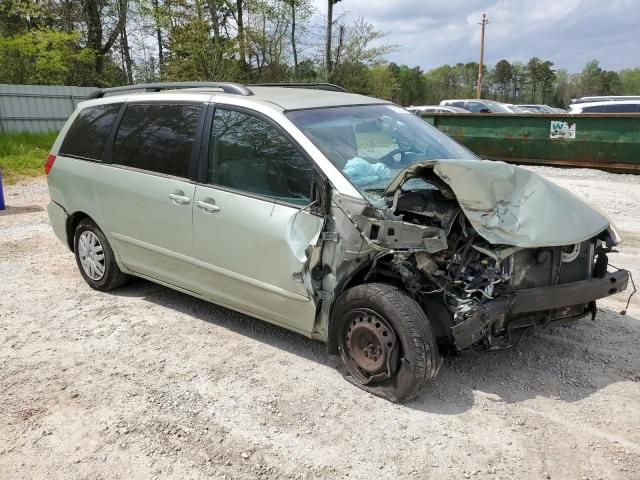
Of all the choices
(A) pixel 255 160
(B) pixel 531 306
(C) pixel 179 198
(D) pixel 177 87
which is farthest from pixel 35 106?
(B) pixel 531 306

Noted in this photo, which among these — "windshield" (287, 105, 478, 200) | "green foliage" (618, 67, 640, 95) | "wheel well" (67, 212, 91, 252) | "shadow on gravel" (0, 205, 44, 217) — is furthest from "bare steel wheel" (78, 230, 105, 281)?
"green foliage" (618, 67, 640, 95)

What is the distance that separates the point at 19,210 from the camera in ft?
31.6

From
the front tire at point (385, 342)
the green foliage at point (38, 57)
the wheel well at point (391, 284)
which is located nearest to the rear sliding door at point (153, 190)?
the wheel well at point (391, 284)

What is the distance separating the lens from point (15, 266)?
20.7 ft

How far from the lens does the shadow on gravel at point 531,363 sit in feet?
11.6

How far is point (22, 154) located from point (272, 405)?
49.4ft

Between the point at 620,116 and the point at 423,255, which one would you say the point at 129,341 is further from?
the point at 620,116

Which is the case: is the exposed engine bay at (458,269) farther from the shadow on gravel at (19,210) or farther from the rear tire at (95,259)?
the shadow on gravel at (19,210)

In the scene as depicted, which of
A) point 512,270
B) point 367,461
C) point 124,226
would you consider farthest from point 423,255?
point 124,226

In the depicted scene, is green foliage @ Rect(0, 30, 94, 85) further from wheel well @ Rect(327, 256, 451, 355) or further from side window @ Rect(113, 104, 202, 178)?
wheel well @ Rect(327, 256, 451, 355)

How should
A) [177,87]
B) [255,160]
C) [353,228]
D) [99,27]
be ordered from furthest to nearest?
[99,27] → [177,87] → [255,160] → [353,228]

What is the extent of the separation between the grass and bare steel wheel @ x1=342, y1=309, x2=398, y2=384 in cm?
1200

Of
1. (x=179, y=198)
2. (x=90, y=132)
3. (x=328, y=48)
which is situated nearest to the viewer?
(x=179, y=198)

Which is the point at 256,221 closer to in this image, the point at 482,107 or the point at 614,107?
the point at 614,107
